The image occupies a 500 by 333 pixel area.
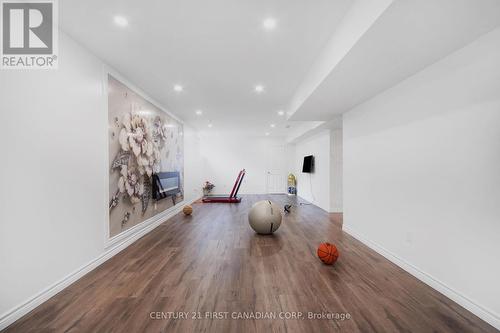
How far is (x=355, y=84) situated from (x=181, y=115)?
4556 mm

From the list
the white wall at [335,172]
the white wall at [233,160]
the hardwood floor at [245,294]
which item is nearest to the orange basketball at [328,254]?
the hardwood floor at [245,294]

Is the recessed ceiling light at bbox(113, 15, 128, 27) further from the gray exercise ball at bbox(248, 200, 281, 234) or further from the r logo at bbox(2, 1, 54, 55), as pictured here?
the gray exercise ball at bbox(248, 200, 281, 234)

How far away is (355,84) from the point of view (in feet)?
8.46

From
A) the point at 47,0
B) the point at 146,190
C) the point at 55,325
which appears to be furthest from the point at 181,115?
the point at 55,325

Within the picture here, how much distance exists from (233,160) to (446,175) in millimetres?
7608

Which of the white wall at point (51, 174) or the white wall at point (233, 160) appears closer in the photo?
the white wall at point (51, 174)

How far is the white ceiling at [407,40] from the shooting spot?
1.37 meters

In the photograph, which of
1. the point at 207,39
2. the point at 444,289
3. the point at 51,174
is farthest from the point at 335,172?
the point at 51,174

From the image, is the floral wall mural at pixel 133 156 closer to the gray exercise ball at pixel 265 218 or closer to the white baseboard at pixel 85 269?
the white baseboard at pixel 85 269

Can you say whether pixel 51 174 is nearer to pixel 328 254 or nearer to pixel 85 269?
pixel 85 269

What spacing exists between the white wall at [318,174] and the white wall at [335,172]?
0.39ft

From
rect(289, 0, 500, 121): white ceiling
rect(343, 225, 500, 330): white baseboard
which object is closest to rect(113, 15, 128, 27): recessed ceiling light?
rect(289, 0, 500, 121): white ceiling

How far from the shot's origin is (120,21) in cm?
198

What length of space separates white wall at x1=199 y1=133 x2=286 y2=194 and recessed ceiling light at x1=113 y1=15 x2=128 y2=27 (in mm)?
6875
